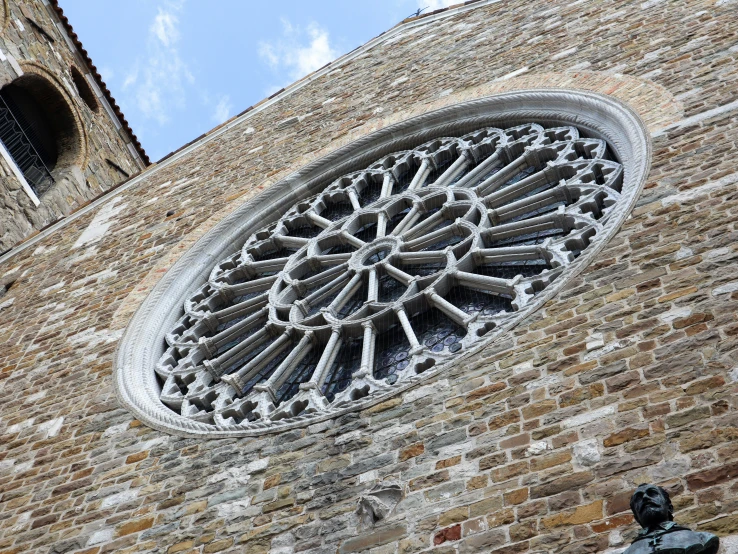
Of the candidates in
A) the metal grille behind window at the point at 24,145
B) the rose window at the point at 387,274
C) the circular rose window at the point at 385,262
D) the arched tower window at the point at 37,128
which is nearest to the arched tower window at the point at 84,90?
the arched tower window at the point at 37,128

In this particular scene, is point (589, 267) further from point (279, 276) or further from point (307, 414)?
point (279, 276)

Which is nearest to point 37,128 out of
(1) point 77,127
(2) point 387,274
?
(1) point 77,127

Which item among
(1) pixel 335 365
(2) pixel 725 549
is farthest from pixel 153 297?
(2) pixel 725 549

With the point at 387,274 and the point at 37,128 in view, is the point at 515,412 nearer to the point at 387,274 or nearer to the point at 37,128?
the point at 387,274

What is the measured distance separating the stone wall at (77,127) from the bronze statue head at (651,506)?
9.09 metres

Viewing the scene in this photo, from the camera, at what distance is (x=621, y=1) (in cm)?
862

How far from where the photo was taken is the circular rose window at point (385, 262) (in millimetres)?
6230

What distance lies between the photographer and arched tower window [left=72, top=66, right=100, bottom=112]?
50.1 ft

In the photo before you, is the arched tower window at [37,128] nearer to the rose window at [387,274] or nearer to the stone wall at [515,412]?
the stone wall at [515,412]

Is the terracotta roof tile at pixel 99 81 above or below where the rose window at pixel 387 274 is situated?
above

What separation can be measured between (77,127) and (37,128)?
1.77ft

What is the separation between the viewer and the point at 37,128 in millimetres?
14055

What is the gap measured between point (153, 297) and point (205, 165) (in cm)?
232

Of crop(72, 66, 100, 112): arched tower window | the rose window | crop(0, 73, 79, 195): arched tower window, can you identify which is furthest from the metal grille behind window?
the rose window
